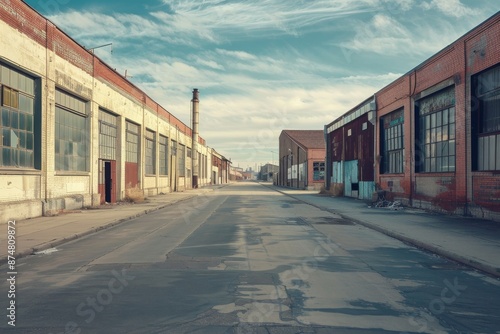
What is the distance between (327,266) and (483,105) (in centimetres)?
1146

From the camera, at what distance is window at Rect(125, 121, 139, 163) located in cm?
2972

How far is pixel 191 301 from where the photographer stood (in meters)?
5.82

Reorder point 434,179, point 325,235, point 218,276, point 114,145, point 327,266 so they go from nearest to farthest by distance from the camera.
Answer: point 218,276 → point 327,266 → point 325,235 → point 434,179 → point 114,145

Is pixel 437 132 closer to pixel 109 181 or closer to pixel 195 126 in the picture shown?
pixel 109 181

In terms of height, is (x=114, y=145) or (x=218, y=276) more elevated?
(x=114, y=145)

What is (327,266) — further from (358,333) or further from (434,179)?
(434,179)

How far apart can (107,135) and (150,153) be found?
10746 mm

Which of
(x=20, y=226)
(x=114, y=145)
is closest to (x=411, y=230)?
(x=20, y=226)

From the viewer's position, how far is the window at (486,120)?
14969 millimetres

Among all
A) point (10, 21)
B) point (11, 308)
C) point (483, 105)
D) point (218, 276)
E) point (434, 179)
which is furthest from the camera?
point (434, 179)

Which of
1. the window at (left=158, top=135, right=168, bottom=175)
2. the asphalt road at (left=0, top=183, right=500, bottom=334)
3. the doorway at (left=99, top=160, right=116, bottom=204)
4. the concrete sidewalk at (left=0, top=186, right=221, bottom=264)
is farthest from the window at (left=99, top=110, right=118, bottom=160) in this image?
the asphalt road at (left=0, top=183, right=500, bottom=334)

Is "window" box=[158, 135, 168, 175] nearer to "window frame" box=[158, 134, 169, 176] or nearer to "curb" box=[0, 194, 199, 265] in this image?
"window frame" box=[158, 134, 169, 176]

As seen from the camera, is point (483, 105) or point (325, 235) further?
point (483, 105)

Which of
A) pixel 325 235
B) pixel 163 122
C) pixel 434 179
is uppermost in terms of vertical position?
pixel 163 122
